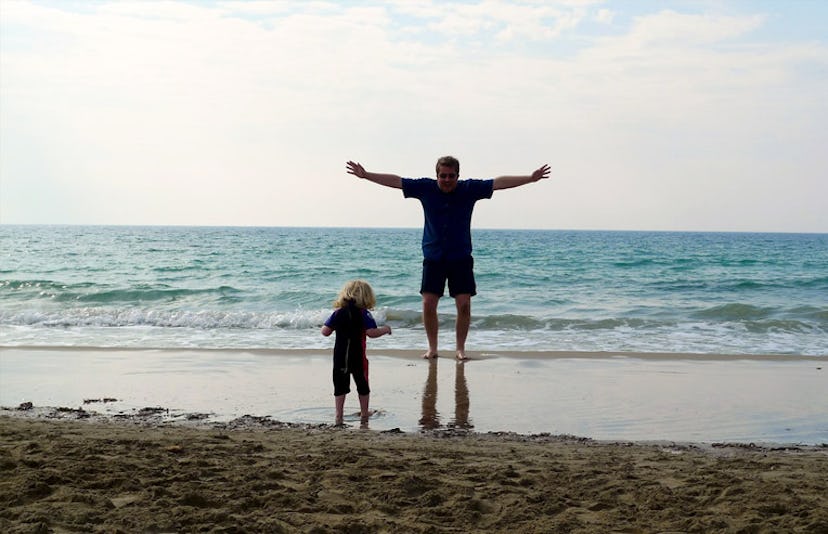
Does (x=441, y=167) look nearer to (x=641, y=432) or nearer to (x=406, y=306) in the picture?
(x=641, y=432)

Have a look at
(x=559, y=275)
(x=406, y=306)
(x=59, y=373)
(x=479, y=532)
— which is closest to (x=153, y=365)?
(x=59, y=373)

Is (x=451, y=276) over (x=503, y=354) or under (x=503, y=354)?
over

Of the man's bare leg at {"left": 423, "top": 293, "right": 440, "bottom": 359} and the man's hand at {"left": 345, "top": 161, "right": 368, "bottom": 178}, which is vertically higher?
the man's hand at {"left": 345, "top": 161, "right": 368, "bottom": 178}

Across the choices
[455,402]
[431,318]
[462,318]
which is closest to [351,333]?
[455,402]

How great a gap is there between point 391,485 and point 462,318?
4460 mm

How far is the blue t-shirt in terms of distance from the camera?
299 inches

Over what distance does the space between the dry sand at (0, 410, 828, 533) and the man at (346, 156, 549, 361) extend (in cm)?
308

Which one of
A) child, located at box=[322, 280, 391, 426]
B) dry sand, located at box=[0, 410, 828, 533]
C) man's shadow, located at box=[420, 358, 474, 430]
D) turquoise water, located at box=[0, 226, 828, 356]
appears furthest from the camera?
turquoise water, located at box=[0, 226, 828, 356]

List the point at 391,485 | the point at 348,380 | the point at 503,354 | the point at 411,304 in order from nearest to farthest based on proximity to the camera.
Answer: the point at 391,485 < the point at 348,380 < the point at 503,354 < the point at 411,304

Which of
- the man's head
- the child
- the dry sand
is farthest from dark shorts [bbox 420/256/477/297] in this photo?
the dry sand

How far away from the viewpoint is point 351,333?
18.7 feet

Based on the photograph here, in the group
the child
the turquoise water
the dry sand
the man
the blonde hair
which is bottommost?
the turquoise water

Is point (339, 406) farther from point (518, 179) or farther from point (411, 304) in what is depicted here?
point (411, 304)

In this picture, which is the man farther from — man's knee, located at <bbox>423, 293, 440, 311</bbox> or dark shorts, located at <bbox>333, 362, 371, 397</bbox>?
dark shorts, located at <bbox>333, 362, 371, 397</bbox>
